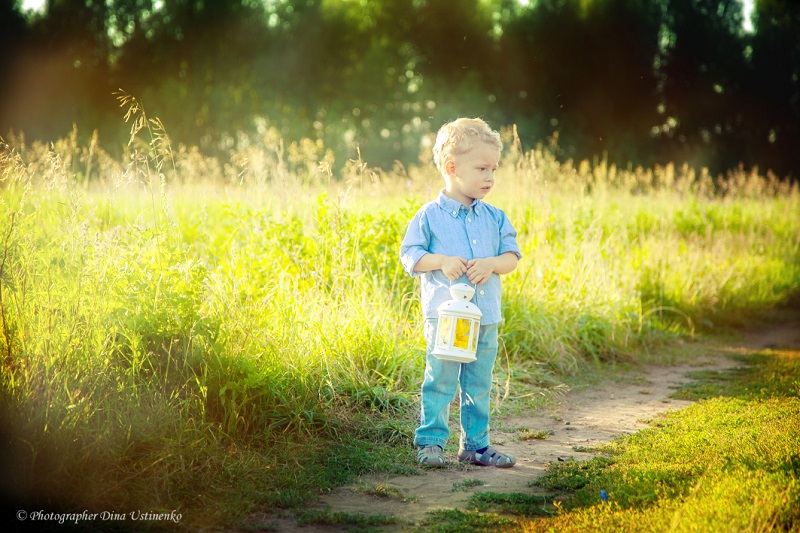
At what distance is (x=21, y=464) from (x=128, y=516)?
1.61ft

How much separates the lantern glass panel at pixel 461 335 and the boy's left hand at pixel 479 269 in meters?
0.22

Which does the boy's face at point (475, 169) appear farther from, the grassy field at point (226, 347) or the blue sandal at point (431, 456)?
the grassy field at point (226, 347)

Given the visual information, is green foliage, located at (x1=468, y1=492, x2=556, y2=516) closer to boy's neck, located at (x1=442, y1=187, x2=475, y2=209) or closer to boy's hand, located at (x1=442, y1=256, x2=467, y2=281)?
boy's hand, located at (x1=442, y1=256, x2=467, y2=281)

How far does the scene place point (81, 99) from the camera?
91.8 ft

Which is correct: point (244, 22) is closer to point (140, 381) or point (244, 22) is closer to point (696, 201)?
point (696, 201)

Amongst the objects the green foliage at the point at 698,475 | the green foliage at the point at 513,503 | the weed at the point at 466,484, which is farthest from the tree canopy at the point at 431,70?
the green foliage at the point at 513,503

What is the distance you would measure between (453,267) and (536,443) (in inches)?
55.3

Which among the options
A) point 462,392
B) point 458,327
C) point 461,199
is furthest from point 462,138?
point 462,392

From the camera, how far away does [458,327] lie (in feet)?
11.7

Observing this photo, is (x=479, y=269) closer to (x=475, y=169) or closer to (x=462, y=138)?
(x=475, y=169)

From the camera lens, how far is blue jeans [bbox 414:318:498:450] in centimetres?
378

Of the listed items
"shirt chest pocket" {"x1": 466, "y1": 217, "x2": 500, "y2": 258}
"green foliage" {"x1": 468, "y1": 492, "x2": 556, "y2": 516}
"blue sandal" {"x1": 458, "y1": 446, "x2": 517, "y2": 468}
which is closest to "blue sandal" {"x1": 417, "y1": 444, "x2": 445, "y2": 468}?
"blue sandal" {"x1": 458, "y1": 446, "x2": 517, "y2": 468}

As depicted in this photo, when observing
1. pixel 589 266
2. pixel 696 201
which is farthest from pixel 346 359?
pixel 696 201

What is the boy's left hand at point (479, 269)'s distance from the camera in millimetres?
3639
